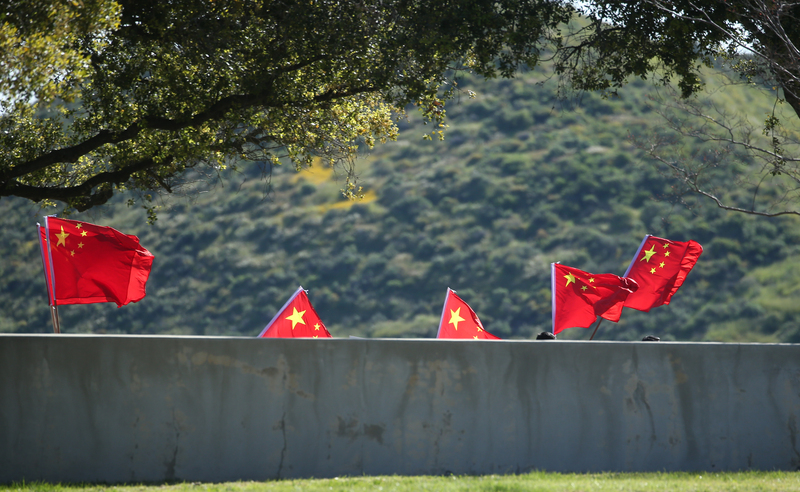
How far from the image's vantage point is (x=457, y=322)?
1120 centimetres

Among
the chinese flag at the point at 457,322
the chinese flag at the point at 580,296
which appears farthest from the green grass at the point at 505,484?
the chinese flag at the point at 457,322

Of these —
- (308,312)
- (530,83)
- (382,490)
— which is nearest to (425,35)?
(308,312)

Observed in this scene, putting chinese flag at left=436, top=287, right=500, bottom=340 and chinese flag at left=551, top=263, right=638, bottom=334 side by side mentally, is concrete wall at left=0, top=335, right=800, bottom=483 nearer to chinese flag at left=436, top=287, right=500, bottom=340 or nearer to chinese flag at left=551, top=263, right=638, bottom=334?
chinese flag at left=551, top=263, right=638, bottom=334

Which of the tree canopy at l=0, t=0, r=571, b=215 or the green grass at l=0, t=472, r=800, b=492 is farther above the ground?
the tree canopy at l=0, t=0, r=571, b=215

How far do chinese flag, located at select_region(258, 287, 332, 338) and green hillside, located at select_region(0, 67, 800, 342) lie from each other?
1226 inches

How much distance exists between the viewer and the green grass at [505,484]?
568 cm

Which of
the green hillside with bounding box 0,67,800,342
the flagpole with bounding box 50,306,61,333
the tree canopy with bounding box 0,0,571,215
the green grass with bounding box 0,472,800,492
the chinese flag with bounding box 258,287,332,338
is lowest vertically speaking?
the green hillside with bounding box 0,67,800,342

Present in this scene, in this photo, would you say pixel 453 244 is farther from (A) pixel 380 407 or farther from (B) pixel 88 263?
(A) pixel 380 407

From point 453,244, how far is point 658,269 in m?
38.8

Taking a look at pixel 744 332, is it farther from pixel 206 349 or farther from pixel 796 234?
pixel 206 349

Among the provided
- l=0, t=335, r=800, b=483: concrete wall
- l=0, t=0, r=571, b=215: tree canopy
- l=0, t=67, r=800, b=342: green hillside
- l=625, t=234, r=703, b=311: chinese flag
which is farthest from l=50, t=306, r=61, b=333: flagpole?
l=0, t=67, r=800, b=342: green hillside

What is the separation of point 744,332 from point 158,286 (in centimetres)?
3578

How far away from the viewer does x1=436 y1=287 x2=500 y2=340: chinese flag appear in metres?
11.1

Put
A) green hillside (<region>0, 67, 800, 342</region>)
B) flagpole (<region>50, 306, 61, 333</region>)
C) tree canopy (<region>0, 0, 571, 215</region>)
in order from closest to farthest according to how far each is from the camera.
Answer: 1. flagpole (<region>50, 306, 61, 333</region>)
2. tree canopy (<region>0, 0, 571, 215</region>)
3. green hillside (<region>0, 67, 800, 342</region>)
